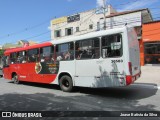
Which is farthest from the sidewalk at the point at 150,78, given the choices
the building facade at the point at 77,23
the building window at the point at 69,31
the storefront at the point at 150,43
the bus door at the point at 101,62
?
the building window at the point at 69,31

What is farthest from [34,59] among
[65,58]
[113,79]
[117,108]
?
[117,108]

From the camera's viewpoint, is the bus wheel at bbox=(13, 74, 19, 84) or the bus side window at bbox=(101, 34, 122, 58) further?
the bus wheel at bbox=(13, 74, 19, 84)

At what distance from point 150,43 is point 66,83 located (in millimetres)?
15505

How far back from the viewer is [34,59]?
13.7m

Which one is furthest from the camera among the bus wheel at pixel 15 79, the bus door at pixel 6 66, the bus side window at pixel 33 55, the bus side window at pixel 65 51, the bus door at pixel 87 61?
the bus door at pixel 6 66

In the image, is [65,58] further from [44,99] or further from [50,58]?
[44,99]

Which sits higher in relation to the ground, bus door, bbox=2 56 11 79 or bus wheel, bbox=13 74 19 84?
bus door, bbox=2 56 11 79

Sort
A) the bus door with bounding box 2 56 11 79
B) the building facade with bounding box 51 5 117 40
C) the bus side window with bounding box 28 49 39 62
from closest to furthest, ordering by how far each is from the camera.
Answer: the bus side window with bounding box 28 49 39 62
the bus door with bounding box 2 56 11 79
the building facade with bounding box 51 5 117 40

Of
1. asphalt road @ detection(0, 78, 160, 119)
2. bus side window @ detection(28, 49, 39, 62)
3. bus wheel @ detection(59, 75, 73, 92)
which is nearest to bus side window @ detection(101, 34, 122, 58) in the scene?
asphalt road @ detection(0, 78, 160, 119)

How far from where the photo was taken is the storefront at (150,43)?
2397 cm

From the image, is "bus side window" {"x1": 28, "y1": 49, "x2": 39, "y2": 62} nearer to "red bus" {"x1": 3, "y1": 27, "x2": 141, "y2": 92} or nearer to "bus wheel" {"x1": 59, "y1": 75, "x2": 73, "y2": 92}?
"red bus" {"x1": 3, "y1": 27, "x2": 141, "y2": 92}

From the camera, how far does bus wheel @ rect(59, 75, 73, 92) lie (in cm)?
1143

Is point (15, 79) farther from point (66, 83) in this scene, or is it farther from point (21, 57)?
point (66, 83)

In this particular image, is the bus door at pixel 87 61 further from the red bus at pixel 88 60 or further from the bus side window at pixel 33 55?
the bus side window at pixel 33 55
